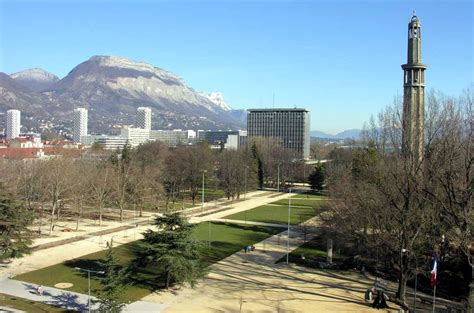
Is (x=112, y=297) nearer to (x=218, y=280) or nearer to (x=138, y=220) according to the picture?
(x=218, y=280)

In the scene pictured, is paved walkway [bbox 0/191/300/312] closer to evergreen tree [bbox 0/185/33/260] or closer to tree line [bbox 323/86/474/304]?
evergreen tree [bbox 0/185/33/260]

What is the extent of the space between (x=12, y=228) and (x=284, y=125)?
383 feet

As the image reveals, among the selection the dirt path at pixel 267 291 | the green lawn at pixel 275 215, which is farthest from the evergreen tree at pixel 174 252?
the green lawn at pixel 275 215

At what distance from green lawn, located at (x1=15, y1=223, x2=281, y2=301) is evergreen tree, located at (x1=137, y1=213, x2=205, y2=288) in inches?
52.5

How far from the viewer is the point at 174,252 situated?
82.2 ft

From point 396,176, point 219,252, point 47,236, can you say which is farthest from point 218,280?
point 47,236

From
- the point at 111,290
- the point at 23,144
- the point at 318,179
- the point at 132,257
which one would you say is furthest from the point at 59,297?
the point at 23,144

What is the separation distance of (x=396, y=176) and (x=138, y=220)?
2914cm

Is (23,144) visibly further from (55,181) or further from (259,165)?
(55,181)

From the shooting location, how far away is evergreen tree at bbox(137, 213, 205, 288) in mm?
24641

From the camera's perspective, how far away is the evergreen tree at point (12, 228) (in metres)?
26.5

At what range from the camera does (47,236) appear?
3691 centimetres

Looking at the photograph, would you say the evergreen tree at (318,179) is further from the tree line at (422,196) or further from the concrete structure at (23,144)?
the concrete structure at (23,144)

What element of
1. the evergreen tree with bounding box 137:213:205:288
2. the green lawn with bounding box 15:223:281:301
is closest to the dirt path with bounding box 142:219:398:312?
the evergreen tree with bounding box 137:213:205:288
